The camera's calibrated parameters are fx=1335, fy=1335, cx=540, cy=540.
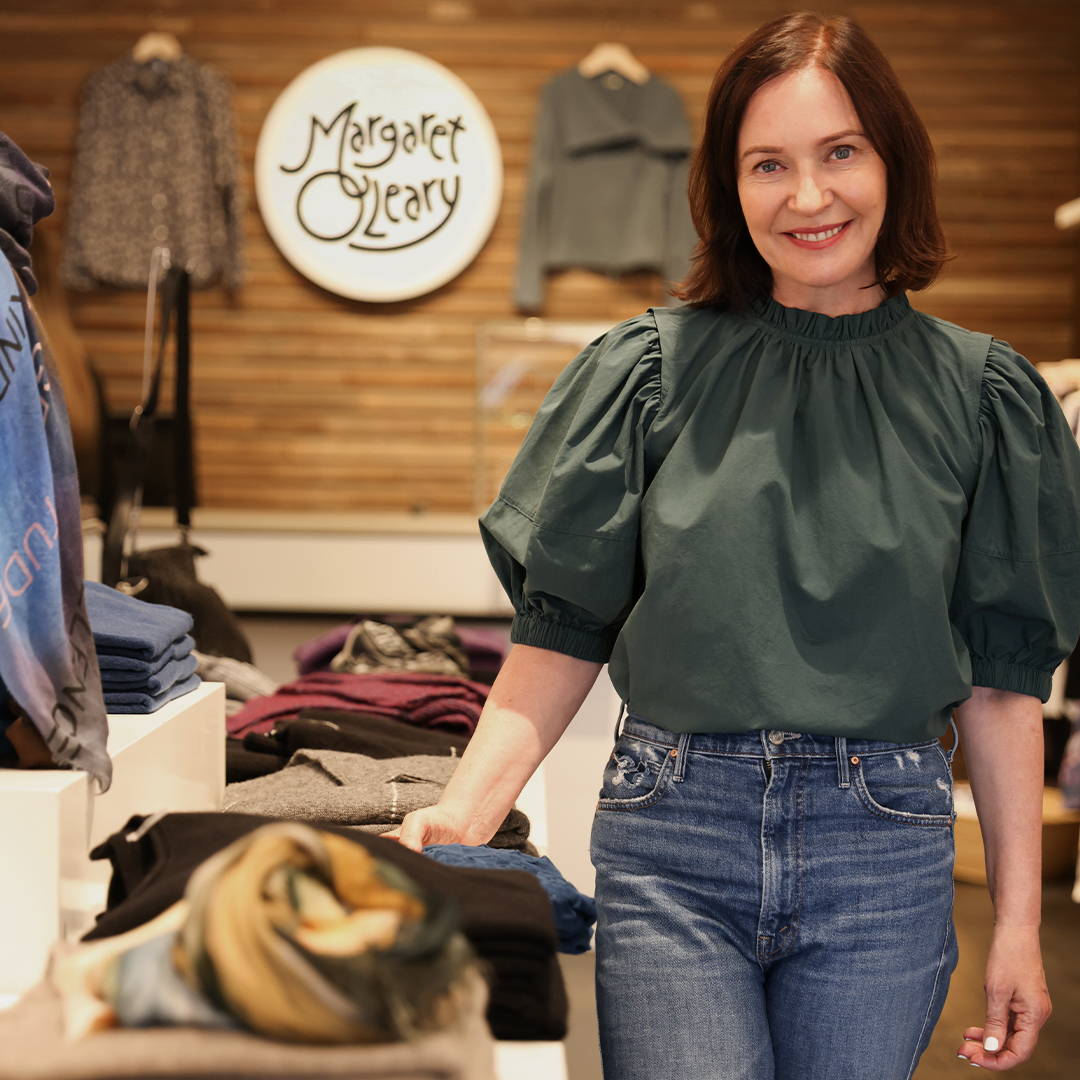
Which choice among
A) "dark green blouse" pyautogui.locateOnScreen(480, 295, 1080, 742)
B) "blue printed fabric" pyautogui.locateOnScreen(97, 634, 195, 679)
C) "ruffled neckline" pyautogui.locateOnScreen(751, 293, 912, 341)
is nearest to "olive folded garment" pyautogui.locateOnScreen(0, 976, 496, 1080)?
"dark green blouse" pyautogui.locateOnScreen(480, 295, 1080, 742)

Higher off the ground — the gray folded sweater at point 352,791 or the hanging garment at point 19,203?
the hanging garment at point 19,203

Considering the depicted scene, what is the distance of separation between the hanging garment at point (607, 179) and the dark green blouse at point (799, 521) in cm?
386

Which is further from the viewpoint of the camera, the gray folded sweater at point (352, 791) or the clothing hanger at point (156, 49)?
the clothing hanger at point (156, 49)

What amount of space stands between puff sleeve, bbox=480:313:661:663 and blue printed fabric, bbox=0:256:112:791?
1.49 feet

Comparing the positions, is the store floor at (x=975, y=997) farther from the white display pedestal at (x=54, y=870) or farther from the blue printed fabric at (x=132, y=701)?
the white display pedestal at (x=54, y=870)

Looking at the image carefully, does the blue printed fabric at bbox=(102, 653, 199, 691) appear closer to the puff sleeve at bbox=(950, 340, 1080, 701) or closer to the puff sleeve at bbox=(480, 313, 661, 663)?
the puff sleeve at bbox=(480, 313, 661, 663)

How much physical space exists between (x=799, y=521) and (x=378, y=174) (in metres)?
4.41

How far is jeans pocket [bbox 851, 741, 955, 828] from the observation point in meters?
1.32

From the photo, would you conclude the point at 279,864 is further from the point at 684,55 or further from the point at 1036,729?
the point at 684,55

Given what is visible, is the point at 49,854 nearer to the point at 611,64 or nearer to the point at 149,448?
the point at 149,448

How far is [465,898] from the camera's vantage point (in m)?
1.07

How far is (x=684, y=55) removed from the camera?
535 centimetres

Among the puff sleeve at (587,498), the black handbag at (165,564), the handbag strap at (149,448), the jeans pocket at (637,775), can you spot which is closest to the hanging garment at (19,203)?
the puff sleeve at (587,498)

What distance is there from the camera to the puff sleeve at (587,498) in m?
1.42
